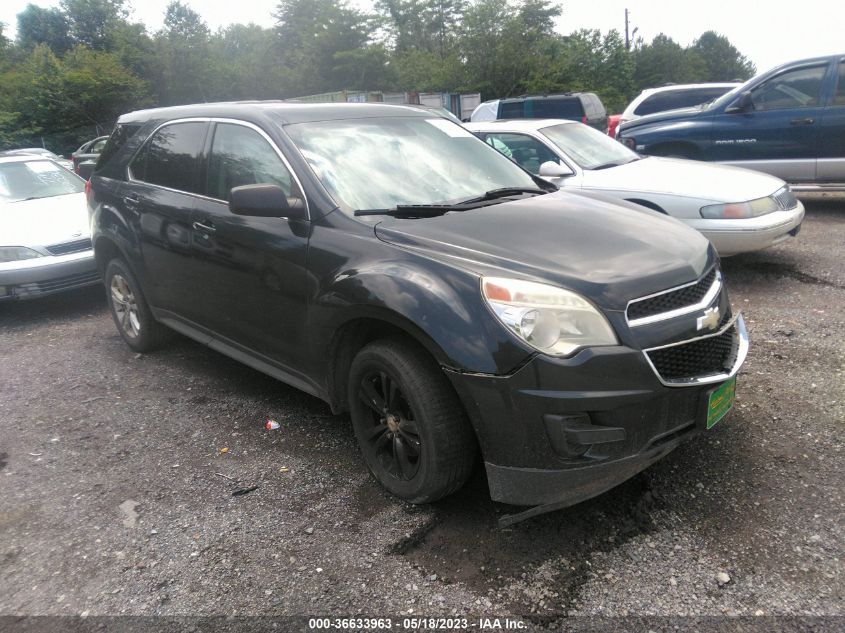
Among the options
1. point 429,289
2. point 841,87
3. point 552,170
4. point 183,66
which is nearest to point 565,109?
point 841,87

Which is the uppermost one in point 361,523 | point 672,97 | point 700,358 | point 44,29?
point 44,29

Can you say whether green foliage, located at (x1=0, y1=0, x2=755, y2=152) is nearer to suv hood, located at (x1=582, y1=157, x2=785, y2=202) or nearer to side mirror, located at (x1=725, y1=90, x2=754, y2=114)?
side mirror, located at (x1=725, y1=90, x2=754, y2=114)

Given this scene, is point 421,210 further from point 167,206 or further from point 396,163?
point 167,206

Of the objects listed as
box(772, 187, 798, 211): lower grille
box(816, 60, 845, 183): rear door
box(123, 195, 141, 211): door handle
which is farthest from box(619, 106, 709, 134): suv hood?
box(123, 195, 141, 211): door handle

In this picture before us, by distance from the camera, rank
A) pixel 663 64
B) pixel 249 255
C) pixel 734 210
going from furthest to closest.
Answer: pixel 663 64
pixel 734 210
pixel 249 255

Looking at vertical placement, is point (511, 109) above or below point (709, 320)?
above

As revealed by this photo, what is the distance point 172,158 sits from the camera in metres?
4.46

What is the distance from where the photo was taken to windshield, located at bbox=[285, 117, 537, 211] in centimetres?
343

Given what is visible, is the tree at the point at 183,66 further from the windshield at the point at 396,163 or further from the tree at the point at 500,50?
the windshield at the point at 396,163

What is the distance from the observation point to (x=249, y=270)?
3.65m

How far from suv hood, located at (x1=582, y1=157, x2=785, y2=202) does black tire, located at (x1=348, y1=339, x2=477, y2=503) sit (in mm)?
3974

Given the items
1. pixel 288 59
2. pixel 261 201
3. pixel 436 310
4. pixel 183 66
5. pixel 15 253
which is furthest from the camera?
pixel 288 59

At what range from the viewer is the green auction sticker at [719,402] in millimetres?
2721

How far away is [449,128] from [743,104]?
6.13 m
